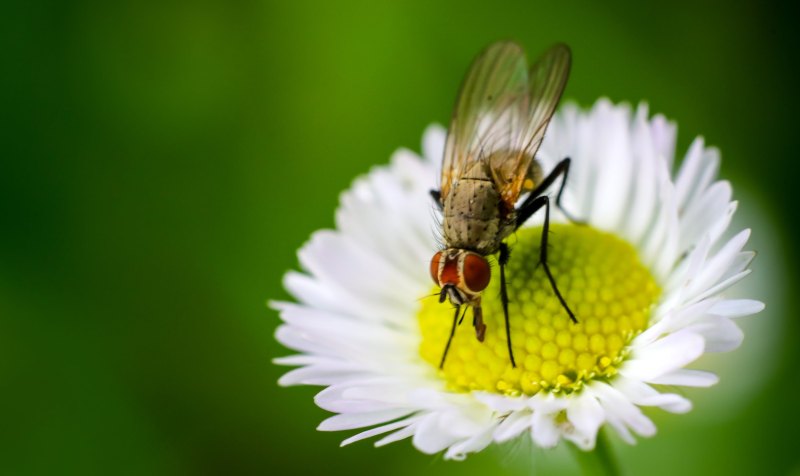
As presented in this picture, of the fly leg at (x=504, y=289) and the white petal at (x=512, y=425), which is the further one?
the fly leg at (x=504, y=289)

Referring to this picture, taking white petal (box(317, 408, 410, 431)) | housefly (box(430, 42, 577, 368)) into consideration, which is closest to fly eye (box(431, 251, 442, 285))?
housefly (box(430, 42, 577, 368))

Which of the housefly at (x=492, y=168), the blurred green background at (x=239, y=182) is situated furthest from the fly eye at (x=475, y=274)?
the blurred green background at (x=239, y=182)

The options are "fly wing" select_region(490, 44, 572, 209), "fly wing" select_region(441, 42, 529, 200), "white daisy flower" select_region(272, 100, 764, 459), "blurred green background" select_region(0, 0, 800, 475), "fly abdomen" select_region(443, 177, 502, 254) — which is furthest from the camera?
"blurred green background" select_region(0, 0, 800, 475)

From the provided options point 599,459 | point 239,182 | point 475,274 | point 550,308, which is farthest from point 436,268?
point 239,182

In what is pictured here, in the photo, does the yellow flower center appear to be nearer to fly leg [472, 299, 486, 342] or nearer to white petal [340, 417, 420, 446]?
fly leg [472, 299, 486, 342]

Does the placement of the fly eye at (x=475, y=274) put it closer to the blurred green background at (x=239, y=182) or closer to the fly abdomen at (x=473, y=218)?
the fly abdomen at (x=473, y=218)

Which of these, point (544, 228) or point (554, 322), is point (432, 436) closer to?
point (554, 322)

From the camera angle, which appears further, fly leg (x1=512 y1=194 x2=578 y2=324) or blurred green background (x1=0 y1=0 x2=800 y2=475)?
blurred green background (x1=0 y1=0 x2=800 y2=475)

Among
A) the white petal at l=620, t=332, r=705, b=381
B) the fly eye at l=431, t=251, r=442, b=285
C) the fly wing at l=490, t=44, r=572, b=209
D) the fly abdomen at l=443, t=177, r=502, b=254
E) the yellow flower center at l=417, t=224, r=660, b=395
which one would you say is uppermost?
the fly wing at l=490, t=44, r=572, b=209
